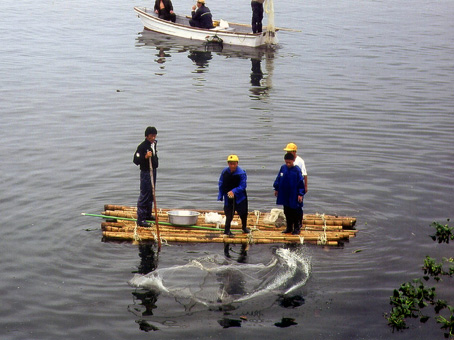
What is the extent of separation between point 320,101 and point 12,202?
1588 cm

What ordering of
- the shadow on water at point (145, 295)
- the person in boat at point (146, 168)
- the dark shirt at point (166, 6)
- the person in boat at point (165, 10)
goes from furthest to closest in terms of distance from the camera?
the person in boat at point (165, 10)
the dark shirt at point (166, 6)
the person in boat at point (146, 168)
the shadow on water at point (145, 295)

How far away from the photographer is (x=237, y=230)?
1581cm

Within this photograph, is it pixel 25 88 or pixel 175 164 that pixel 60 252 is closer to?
pixel 175 164

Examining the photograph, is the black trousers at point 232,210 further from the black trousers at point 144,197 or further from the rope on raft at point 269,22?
the rope on raft at point 269,22

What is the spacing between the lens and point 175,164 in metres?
21.4

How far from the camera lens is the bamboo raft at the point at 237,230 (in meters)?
15.3

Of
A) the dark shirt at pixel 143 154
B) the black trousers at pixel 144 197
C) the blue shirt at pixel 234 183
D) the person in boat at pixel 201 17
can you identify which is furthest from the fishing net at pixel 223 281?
the person in boat at pixel 201 17

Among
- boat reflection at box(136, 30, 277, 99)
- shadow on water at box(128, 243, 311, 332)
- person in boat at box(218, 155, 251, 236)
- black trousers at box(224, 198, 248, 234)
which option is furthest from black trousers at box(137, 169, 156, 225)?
boat reflection at box(136, 30, 277, 99)

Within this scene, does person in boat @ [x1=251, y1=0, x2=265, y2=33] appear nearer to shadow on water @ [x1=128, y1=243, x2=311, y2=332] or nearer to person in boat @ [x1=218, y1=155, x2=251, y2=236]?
person in boat @ [x1=218, y1=155, x2=251, y2=236]

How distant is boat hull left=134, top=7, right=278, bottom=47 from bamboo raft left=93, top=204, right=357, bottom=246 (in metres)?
25.1

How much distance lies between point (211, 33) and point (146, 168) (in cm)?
2618

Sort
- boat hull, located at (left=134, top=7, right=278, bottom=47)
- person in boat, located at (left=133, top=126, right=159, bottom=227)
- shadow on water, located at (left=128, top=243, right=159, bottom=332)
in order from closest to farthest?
shadow on water, located at (left=128, top=243, right=159, bottom=332)
person in boat, located at (left=133, top=126, right=159, bottom=227)
boat hull, located at (left=134, top=7, right=278, bottom=47)

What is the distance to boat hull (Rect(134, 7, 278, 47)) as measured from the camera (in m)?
40.4

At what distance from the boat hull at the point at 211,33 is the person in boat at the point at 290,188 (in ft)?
85.5
